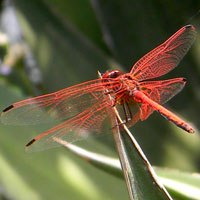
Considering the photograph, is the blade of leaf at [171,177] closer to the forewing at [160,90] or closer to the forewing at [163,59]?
the forewing at [160,90]

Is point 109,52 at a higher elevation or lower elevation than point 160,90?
higher

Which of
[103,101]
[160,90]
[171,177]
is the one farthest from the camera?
[160,90]

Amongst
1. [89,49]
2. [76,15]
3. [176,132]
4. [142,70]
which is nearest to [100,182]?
[142,70]

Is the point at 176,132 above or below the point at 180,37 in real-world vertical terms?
below

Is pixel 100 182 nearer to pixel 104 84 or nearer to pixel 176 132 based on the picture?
pixel 104 84

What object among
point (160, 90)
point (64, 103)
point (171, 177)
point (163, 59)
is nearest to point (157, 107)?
point (160, 90)

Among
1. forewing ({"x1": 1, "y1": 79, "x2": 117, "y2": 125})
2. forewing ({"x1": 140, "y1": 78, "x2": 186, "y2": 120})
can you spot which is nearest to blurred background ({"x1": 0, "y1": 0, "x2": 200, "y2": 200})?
forewing ({"x1": 1, "y1": 79, "x2": 117, "y2": 125})

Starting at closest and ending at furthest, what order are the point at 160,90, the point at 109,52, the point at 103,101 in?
1. the point at 103,101
2. the point at 160,90
3. the point at 109,52

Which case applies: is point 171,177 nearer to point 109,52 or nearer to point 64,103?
point 64,103
